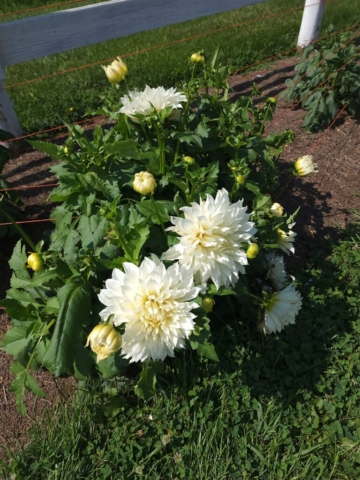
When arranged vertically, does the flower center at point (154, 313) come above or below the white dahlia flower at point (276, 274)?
above

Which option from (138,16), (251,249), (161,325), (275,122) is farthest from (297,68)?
(161,325)

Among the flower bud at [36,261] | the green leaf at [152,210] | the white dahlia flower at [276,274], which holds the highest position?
the green leaf at [152,210]

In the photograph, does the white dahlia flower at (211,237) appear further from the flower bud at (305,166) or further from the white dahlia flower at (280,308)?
the flower bud at (305,166)

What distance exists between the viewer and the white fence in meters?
3.32

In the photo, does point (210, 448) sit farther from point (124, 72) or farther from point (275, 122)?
point (275, 122)

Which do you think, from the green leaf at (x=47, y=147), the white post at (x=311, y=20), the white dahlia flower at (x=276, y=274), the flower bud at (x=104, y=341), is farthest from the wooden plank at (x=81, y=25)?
the flower bud at (x=104, y=341)

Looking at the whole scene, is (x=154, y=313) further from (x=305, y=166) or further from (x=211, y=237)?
(x=305, y=166)

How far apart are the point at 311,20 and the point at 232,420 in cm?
464

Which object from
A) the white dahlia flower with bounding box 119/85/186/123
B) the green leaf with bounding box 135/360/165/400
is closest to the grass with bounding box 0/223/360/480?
the green leaf with bounding box 135/360/165/400

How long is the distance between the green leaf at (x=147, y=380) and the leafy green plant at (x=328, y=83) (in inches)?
111

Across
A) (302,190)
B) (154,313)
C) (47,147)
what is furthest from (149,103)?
(302,190)

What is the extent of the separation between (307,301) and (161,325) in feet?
4.62

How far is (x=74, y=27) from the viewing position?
3.44 metres

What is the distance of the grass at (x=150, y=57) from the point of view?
4.37 m
